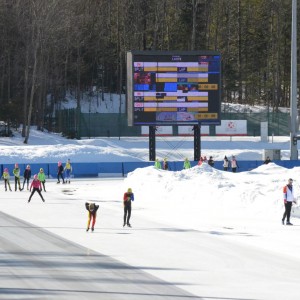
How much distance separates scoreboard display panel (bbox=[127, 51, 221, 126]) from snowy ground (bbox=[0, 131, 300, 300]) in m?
4.79

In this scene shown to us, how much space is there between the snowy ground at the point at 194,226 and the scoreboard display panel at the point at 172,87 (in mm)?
4793

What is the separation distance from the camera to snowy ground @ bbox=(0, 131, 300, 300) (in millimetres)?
16172

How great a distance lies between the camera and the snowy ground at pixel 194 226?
16172 mm

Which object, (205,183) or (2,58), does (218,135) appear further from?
(205,183)

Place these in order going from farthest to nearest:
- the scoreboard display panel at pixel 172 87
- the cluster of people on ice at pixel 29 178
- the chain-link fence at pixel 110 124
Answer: the chain-link fence at pixel 110 124
the scoreboard display panel at pixel 172 87
the cluster of people on ice at pixel 29 178

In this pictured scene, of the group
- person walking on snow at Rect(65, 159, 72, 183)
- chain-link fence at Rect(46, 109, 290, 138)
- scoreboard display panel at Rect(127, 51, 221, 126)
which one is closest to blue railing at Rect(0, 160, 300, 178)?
scoreboard display panel at Rect(127, 51, 221, 126)

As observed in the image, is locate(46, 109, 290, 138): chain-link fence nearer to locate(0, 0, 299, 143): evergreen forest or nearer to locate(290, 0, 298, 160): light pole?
locate(0, 0, 299, 143): evergreen forest

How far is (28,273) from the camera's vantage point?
53.4 ft

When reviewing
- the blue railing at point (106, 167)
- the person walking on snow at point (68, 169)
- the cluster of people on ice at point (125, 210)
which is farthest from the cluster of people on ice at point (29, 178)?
the cluster of people on ice at point (125, 210)

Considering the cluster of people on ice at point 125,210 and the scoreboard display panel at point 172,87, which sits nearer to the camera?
the cluster of people on ice at point 125,210

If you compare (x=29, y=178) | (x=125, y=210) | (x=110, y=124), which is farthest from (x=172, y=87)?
(x=125, y=210)

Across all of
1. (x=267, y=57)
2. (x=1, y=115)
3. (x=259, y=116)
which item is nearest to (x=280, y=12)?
(x=267, y=57)

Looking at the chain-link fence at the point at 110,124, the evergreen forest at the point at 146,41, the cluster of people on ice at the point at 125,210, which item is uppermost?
the evergreen forest at the point at 146,41

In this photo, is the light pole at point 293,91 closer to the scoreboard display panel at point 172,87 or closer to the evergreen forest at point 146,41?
the scoreboard display panel at point 172,87
